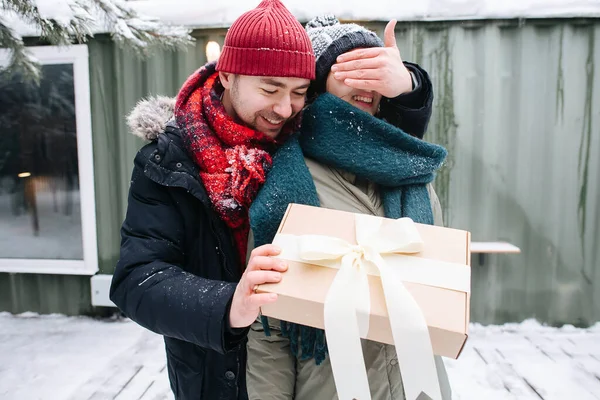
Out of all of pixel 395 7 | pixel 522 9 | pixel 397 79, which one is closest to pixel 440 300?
pixel 397 79

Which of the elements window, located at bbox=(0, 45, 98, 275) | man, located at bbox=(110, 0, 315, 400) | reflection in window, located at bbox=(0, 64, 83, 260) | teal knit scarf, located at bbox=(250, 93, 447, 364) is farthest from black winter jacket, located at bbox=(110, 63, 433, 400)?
reflection in window, located at bbox=(0, 64, 83, 260)

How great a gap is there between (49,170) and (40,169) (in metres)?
0.09

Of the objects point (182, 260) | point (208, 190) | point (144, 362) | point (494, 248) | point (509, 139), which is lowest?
point (144, 362)

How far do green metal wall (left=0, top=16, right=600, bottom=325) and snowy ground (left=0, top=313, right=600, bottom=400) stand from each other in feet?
0.72

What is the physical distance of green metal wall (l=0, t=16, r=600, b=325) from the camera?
3178mm

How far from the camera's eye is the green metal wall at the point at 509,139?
3178mm

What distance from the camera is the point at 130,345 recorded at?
128 inches

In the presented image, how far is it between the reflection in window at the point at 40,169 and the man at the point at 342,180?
3.04m

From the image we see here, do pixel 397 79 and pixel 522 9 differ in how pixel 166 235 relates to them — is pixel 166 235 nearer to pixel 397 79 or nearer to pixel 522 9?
pixel 397 79

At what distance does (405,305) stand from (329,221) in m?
0.25

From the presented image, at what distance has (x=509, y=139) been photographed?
128 inches

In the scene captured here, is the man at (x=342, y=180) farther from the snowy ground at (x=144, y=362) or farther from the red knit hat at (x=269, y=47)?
the snowy ground at (x=144, y=362)

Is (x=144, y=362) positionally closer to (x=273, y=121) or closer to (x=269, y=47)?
(x=273, y=121)

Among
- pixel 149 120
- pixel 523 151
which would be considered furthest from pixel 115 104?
pixel 523 151
